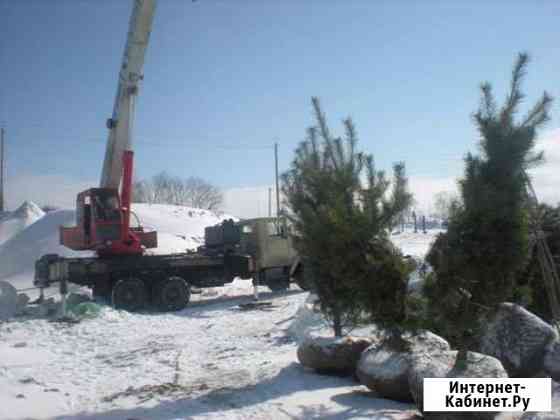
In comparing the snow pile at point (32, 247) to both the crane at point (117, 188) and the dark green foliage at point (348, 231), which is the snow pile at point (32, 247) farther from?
the dark green foliage at point (348, 231)

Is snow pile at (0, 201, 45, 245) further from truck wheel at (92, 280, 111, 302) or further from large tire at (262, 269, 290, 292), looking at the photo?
large tire at (262, 269, 290, 292)

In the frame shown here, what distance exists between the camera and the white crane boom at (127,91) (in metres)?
13.9

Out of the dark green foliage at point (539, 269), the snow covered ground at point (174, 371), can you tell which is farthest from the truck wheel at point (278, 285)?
the dark green foliage at point (539, 269)

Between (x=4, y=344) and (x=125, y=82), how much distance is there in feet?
24.1

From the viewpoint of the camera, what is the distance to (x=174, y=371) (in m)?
8.03

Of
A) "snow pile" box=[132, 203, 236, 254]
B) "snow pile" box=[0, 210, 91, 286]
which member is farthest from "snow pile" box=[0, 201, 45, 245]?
"snow pile" box=[132, 203, 236, 254]

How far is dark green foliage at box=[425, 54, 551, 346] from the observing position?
5.16 metres

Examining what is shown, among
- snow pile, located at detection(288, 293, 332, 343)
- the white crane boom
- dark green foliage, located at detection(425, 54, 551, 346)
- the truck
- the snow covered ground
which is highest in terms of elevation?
the white crane boom

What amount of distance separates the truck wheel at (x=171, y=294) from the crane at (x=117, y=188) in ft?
3.81

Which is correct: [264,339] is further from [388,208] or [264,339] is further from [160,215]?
[160,215]

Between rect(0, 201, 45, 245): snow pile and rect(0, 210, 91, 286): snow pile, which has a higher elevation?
rect(0, 201, 45, 245): snow pile

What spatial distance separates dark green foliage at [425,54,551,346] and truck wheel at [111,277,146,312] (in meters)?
10.7

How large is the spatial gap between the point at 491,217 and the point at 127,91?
11.7m

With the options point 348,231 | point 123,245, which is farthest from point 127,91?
point 348,231
